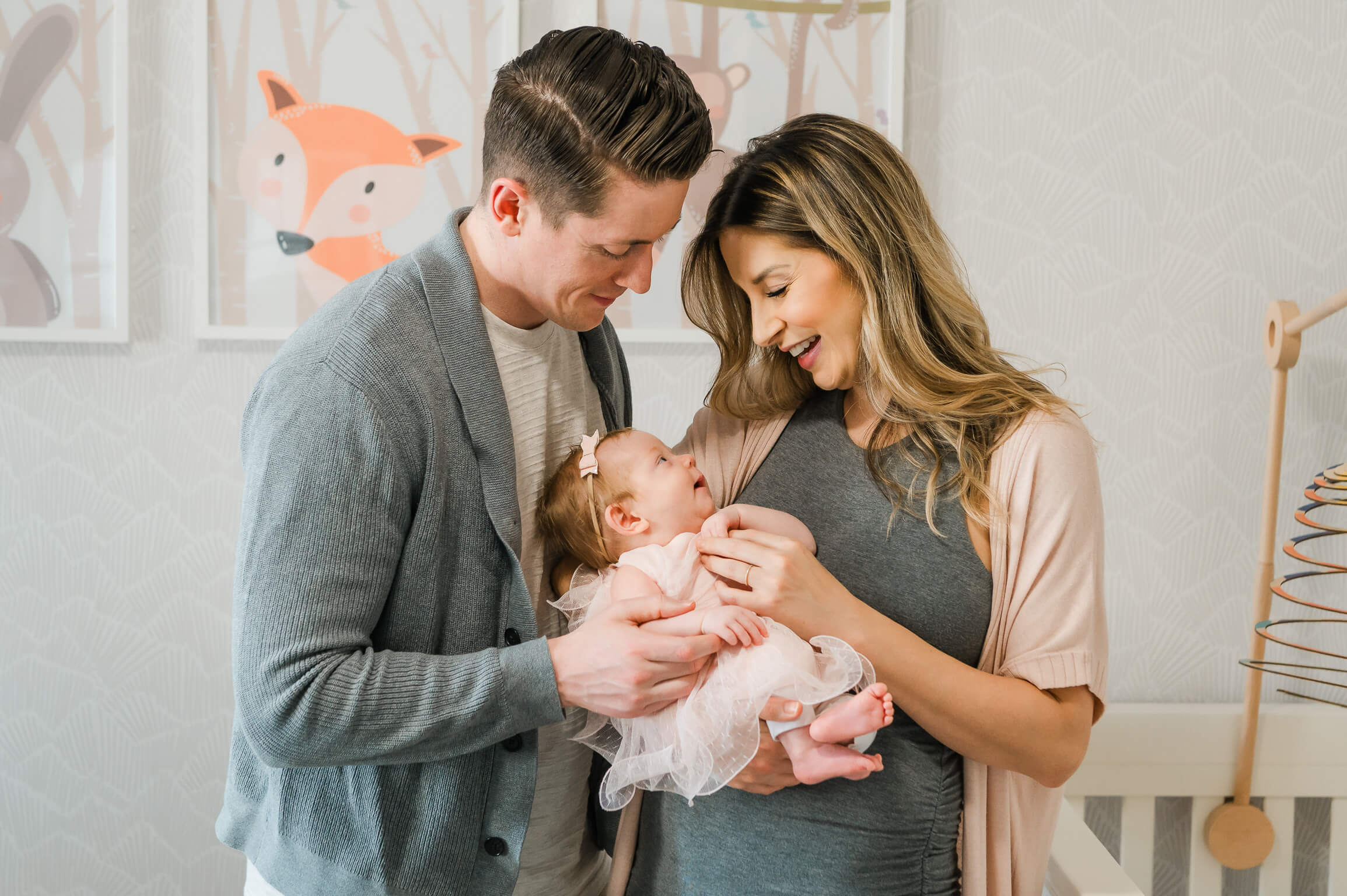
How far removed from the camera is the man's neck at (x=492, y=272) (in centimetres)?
124

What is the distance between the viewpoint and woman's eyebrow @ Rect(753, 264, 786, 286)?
134 cm

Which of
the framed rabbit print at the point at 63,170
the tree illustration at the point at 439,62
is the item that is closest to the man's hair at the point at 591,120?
the tree illustration at the point at 439,62

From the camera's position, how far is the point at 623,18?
6.51 ft

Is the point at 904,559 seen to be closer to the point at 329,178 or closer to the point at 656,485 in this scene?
the point at 656,485

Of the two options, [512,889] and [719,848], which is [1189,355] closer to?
[719,848]

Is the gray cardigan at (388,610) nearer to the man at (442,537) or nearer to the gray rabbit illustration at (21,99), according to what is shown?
the man at (442,537)

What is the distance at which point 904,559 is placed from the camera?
51.2 inches

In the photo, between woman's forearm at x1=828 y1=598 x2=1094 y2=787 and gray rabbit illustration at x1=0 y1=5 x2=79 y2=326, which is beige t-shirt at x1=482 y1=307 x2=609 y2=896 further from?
gray rabbit illustration at x1=0 y1=5 x2=79 y2=326

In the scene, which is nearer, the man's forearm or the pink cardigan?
the man's forearm

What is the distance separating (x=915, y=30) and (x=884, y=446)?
1127 mm

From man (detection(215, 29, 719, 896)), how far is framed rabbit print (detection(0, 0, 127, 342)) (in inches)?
42.6

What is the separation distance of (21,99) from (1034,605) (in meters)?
2.10

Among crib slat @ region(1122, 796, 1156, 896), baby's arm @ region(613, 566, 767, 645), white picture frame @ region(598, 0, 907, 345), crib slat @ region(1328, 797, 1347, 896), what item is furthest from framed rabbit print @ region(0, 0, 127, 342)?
crib slat @ region(1328, 797, 1347, 896)

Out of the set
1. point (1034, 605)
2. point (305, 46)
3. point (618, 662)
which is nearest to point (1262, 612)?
point (1034, 605)
